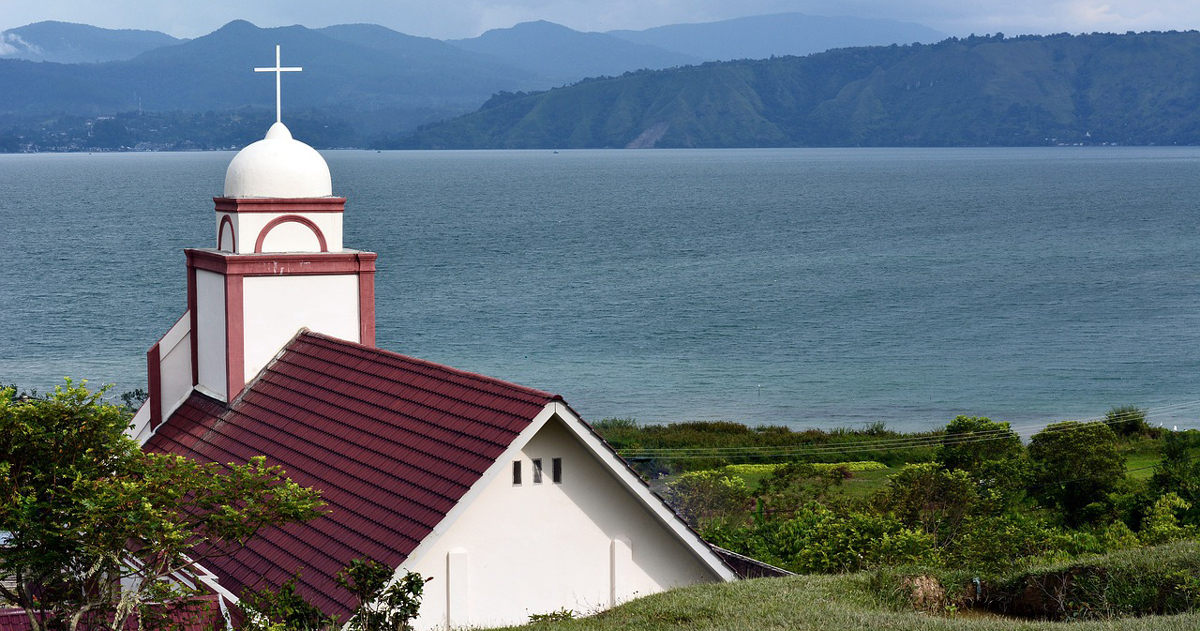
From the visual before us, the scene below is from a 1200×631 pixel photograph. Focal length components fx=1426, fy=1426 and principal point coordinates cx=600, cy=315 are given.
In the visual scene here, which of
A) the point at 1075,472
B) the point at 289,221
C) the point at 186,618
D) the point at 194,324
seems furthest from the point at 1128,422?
the point at 186,618

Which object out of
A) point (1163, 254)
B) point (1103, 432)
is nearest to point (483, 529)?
point (1103, 432)

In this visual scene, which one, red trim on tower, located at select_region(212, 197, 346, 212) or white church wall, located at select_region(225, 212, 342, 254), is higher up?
red trim on tower, located at select_region(212, 197, 346, 212)

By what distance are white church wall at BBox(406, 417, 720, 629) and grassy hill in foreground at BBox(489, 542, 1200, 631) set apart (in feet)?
1.86

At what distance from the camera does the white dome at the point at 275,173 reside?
19344 millimetres

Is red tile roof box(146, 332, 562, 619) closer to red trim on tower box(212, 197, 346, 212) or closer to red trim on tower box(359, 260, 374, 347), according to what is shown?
red trim on tower box(359, 260, 374, 347)

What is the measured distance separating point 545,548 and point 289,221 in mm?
7641

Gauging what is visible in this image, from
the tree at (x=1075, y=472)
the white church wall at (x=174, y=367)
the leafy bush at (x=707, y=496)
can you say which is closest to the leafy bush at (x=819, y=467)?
the tree at (x=1075, y=472)

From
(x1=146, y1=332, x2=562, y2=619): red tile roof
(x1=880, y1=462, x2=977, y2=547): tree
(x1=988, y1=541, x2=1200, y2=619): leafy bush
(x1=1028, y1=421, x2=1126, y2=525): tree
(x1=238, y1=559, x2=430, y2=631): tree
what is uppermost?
(x1=146, y1=332, x2=562, y2=619): red tile roof

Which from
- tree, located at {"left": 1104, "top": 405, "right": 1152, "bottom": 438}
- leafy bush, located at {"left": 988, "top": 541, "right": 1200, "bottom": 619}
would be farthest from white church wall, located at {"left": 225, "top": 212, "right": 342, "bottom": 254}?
tree, located at {"left": 1104, "top": 405, "right": 1152, "bottom": 438}

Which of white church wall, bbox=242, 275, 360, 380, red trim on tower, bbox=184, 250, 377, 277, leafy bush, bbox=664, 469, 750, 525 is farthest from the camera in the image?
leafy bush, bbox=664, 469, 750, 525

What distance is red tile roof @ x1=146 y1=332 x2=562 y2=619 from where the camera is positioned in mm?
12820

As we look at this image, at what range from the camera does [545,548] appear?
529 inches

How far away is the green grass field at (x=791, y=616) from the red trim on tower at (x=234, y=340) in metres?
6.63

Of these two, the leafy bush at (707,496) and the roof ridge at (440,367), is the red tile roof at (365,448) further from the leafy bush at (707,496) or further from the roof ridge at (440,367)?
the leafy bush at (707,496)
